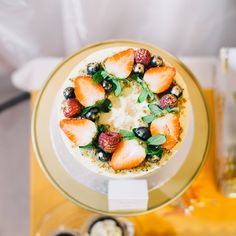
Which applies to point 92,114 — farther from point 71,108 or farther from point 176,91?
point 176,91

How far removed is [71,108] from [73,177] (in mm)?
136

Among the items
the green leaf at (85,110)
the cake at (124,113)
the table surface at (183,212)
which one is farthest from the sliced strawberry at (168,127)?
the table surface at (183,212)

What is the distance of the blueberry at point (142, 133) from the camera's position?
2.46 feet

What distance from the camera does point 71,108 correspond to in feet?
2.51

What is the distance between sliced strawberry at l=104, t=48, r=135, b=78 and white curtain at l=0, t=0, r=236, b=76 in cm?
27

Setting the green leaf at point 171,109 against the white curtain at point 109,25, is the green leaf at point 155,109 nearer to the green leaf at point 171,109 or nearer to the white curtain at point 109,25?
the green leaf at point 171,109

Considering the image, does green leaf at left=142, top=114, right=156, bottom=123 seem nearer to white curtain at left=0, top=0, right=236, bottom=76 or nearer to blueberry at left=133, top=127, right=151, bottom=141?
blueberry at left=133, top=127, right=151, bottom=141

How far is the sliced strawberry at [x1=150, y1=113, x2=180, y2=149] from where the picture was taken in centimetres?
75

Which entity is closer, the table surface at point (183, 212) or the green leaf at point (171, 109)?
the green leaf at point (171, 109)

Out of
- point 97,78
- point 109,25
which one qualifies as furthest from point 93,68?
point 109,25

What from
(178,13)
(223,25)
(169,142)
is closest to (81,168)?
(169,142)

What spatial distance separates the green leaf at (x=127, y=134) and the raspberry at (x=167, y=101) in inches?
2.6

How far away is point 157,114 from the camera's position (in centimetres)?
76

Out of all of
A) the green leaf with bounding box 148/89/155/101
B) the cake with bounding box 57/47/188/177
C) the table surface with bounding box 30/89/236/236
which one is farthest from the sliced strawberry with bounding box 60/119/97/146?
the table surface with bounding box 30/89/236/236
